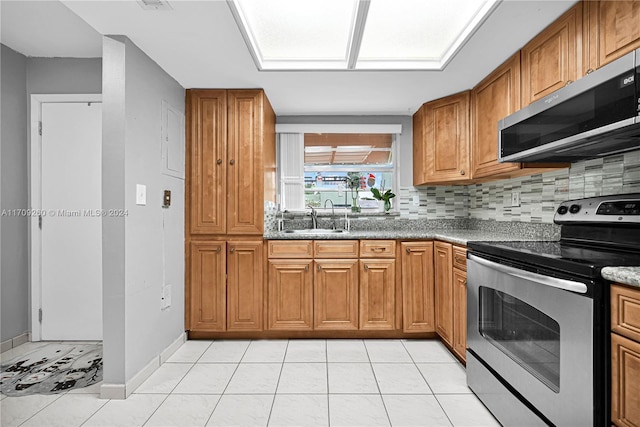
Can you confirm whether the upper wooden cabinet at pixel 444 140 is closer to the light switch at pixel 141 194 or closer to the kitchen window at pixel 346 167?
the kitchen window at pixel 346 167

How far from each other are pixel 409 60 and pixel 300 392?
231 cm

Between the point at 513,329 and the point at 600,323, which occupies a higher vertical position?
the point at 600,323

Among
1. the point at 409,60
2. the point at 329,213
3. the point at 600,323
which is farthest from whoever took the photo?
the point at 329,213

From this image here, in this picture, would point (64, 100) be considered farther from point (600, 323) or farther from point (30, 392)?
point (600, 323)

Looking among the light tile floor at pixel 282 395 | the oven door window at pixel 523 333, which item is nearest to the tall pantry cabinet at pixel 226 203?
the light tile floor at pixel 282 395

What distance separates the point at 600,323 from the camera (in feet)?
3.75

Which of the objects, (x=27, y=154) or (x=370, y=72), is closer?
(x=370, y=72)

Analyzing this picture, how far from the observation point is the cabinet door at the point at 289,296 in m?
2.83

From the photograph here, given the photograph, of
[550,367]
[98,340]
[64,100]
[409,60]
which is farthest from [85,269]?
[550,367]

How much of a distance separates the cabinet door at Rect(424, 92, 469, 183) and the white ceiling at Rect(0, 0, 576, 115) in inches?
4.4

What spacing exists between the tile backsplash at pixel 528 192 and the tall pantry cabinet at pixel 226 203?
1617 mm

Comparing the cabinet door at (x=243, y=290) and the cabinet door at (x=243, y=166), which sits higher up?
the cabinet door at (x=243, y=166)

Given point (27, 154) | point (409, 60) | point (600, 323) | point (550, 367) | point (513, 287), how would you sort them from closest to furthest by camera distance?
point (600, 323) → point (550, 367) → point (513, 287) → point (409, 60) → point (27, 154)

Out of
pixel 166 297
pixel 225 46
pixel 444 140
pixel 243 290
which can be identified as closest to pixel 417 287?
pixel 444 140
